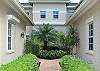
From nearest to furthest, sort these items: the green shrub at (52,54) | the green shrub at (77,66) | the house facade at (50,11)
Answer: the green shrub at (77,66)
the green shrub at (52,54)
the house facade at (50,11)

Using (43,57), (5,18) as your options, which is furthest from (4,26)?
(43,57)

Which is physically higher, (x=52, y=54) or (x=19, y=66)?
(x=19, y=66)

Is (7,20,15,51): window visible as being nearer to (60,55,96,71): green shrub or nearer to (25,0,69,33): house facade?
(60,55,96,71): green shrub

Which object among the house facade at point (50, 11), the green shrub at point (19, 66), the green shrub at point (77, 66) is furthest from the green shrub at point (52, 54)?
the green shrub at point (19, 66)

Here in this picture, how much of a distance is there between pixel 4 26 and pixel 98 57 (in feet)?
12.5

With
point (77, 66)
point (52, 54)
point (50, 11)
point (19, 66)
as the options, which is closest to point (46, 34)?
point (52, 54)

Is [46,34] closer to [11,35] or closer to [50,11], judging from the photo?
[50,11]

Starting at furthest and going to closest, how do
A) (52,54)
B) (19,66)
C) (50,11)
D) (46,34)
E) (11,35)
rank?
Result: 1. (50,11)
2. (46,34)
3. (52,54)
4. (11,35)
5. (19,66)

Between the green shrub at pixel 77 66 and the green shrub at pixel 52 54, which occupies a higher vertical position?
the green shrub at pixel 77 66

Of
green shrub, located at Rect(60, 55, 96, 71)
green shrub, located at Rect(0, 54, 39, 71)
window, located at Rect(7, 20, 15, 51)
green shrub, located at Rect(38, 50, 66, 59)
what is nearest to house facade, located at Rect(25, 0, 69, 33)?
green shrub, located at Rect(38, 50, 66, 59)

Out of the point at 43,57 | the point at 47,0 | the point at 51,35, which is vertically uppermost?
the point at 47,0

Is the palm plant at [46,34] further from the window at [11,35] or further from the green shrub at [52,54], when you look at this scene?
the window at [11,35]

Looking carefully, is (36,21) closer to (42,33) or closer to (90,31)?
(42,33)

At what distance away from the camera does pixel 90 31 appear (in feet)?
42.0
